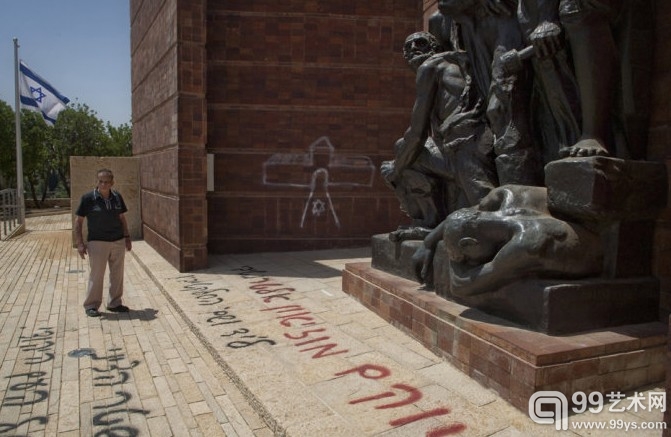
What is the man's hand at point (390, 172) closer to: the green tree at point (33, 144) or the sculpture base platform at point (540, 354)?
the sculpture base platform at point (540, 354)

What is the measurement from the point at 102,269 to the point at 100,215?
618mm

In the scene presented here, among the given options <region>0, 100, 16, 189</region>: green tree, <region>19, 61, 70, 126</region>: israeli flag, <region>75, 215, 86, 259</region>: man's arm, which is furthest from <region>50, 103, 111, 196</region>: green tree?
<region>75, 215, 86, 259</region>: man's arm

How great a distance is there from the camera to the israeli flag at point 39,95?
52.1ft

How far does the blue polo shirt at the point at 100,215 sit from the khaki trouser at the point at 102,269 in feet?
0.30

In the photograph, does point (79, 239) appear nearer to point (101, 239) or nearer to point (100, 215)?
point (101, 239)

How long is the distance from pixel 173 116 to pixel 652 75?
273 inches

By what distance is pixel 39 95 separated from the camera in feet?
53.0

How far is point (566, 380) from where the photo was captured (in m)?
3.20

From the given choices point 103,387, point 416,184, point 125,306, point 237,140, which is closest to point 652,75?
point 416,184

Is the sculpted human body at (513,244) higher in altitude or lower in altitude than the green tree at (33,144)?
lower

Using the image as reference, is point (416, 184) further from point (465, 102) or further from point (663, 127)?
point (663, 127)

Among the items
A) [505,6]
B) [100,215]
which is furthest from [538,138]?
[100,215]
